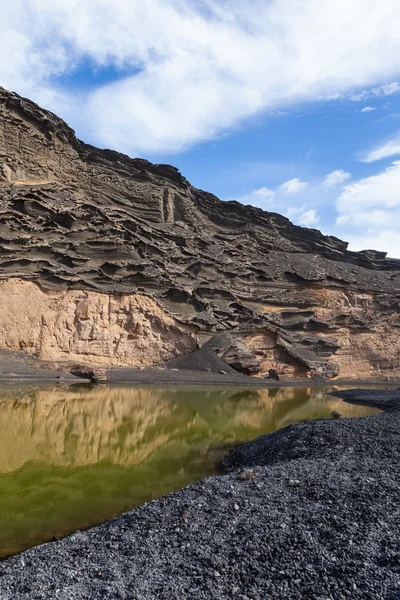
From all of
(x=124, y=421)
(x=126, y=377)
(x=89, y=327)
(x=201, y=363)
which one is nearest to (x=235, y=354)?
(x=201, y=363)

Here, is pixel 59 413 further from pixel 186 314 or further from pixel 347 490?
pixel 186 314

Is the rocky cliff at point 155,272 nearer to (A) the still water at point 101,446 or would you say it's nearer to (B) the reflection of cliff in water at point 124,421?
(B) the reflection of cliff in water at point 124,421

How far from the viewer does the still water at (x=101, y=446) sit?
6773 mm

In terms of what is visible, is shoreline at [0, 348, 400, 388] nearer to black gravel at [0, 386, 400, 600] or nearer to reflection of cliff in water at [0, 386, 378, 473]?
reflection of cliff in water at [0, 386, 378, 473]

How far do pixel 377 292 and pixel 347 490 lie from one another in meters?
42.4

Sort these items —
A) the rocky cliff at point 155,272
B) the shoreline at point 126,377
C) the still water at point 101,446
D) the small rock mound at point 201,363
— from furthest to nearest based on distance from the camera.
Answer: the small rock mound at point 201,363 < the rocky cliff at point 155,272 < the shoreline at point 126,377 < the still water at point 101,446

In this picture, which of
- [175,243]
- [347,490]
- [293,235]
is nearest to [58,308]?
[175,243]

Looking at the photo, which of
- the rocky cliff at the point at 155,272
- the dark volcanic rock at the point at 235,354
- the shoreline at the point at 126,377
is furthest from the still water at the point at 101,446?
the dark volcanic rock at the point at 235,354

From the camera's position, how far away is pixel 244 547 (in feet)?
15.9

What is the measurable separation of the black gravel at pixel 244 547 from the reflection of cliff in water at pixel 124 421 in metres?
3.80

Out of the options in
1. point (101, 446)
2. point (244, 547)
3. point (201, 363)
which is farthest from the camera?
point (201, 363)

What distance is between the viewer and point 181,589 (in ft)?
13.6

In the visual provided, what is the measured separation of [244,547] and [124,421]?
10.0 m

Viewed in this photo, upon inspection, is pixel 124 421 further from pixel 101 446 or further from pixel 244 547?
pixel 244 547
